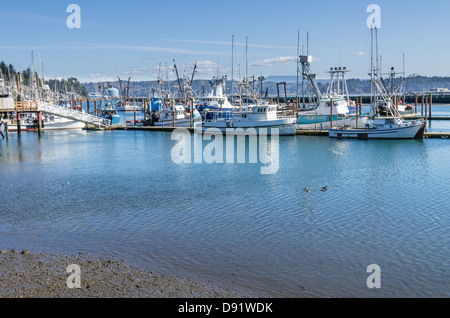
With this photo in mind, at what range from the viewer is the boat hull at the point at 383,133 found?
55.3 meters

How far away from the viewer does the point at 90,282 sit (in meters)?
14.0

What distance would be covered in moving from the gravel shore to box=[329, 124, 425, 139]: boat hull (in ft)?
155

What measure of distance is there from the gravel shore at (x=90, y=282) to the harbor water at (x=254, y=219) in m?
0.80

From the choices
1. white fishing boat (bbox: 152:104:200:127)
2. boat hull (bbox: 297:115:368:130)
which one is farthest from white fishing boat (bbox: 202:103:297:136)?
white fishing boat (bbox: 152:104:200:127)

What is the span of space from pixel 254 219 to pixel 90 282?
32.3 ft

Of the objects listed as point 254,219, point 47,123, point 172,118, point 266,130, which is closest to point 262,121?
point 266,130

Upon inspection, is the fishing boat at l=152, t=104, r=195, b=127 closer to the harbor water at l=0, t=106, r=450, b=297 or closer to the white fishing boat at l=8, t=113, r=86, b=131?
the white fishing boat at l=8, t=113, r=86, b=131

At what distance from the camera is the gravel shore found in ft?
43.3

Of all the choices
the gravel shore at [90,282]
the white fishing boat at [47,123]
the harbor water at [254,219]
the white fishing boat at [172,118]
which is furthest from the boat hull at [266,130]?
the gravel shore at [90,282]

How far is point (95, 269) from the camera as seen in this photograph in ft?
49.9
